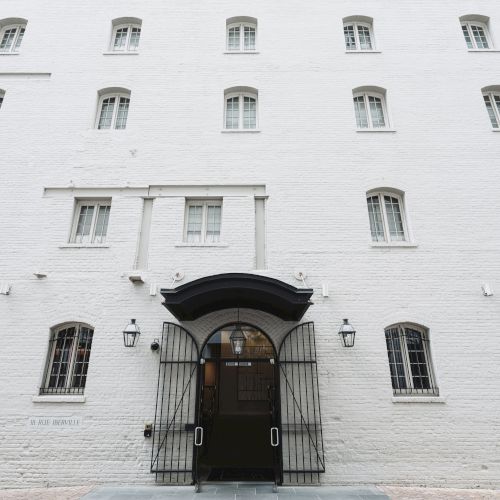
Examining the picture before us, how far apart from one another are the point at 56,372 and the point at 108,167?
218 inches

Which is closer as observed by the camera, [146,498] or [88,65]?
[146,498]

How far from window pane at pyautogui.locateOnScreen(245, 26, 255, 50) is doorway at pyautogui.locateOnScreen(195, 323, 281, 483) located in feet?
30.6

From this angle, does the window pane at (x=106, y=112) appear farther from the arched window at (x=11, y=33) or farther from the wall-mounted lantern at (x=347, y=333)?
the wall-mounted lantern at (x=347, y=333)

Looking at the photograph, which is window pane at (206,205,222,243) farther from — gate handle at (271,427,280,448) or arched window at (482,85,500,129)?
arched window at (482,85,500,129)

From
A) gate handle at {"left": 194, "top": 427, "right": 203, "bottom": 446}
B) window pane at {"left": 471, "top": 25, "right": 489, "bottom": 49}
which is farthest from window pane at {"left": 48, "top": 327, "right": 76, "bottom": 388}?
window pane at {"left": 471, "top": 25, "right": 489, "bottom": 49}

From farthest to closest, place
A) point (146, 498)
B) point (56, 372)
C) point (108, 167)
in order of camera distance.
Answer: point (108, 167)
point (56, 372)
point (146, 498)

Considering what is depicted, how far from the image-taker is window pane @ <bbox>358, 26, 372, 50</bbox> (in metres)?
11.6

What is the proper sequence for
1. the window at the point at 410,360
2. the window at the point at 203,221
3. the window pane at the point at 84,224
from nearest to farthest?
the window at the point at 410,360 → the window at the point at 203,221 → the window pane at the point at 84,224

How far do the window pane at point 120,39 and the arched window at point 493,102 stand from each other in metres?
11.9

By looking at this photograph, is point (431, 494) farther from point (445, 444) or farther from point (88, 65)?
point (88, 65)

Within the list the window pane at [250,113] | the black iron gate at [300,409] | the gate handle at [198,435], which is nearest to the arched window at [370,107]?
the window pane at [250,113]

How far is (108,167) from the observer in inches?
386

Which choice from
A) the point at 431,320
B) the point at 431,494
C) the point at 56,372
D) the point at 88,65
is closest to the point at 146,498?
the point at 56,372

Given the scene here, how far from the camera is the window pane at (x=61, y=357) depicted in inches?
320
